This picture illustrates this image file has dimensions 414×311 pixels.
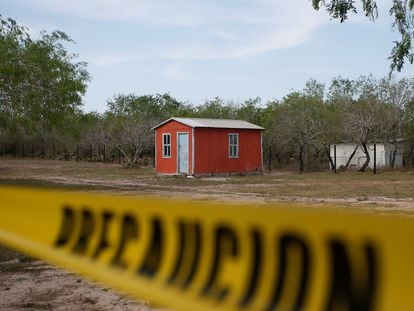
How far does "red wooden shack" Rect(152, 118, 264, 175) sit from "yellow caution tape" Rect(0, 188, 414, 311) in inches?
931

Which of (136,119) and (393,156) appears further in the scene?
(136,119)

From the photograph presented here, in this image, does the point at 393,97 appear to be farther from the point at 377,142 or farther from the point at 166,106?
the point at 166,106

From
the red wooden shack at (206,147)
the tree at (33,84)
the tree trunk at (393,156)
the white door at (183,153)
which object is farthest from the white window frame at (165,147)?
the tree trunk at (393,156)

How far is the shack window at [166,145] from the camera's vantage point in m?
27.2

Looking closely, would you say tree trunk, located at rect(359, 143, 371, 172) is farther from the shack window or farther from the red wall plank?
the shack window

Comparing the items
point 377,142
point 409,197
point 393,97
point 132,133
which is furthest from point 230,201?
point 132,133

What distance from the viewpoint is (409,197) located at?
1393 centimetres

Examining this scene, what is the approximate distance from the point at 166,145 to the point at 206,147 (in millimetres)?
2286

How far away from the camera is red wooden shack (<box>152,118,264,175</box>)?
2597 cm

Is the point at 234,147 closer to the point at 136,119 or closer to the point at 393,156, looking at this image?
the point at 393,156

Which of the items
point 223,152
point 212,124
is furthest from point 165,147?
point 223,152

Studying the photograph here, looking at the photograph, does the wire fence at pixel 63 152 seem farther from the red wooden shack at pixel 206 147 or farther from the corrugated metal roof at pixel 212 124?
the corrugated metal roof at pixel 212 124

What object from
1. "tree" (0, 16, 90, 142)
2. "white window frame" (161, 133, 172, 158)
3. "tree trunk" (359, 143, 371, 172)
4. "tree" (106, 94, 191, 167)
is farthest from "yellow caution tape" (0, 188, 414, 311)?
"tree" (106, 94, 191, 167)

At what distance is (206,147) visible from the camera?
26.3 m
